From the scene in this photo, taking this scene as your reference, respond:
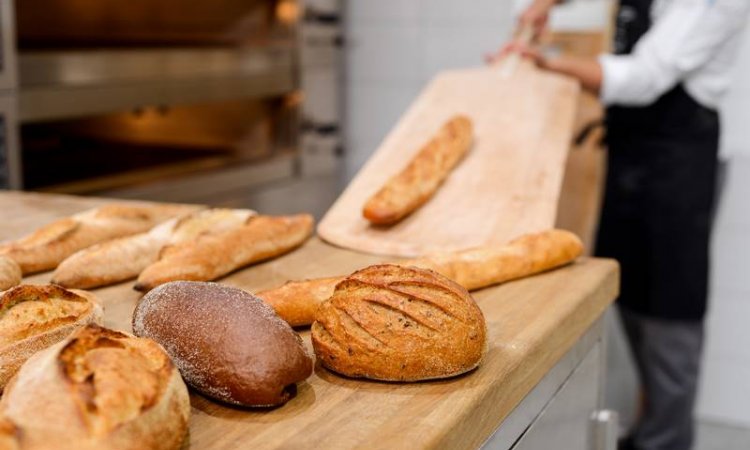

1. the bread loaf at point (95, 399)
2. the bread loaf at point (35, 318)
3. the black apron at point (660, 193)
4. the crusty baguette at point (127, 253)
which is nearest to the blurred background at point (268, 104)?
the black apron at point (660, 193)

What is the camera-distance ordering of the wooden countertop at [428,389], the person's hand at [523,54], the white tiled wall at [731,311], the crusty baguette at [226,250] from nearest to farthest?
the wooden countertop at [428,389]
the crusty baguette at [226,250]
the person's hand at [523,54]
the white tiled wall at [731,311]

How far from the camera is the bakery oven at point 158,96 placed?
2.33 metres

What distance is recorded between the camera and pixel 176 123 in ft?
9.55

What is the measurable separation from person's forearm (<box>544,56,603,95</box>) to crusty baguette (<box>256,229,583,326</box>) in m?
0.81

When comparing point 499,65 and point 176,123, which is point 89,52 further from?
point 499,65

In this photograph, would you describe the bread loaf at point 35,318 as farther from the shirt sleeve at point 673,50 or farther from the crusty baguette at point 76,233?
the shirt sleeve at point 673,50

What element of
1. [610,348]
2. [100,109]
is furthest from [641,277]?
[100,109]

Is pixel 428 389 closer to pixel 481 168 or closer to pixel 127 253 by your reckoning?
pixel 127 253

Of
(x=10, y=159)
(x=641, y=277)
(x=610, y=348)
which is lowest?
(x=610, y=348)

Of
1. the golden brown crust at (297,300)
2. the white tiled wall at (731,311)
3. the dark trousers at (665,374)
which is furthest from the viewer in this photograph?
the white tiled wall at (731,311)

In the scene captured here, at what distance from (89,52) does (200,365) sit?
1767 millimetres

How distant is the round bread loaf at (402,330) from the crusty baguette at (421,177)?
1.90ft

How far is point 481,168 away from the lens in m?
1.64

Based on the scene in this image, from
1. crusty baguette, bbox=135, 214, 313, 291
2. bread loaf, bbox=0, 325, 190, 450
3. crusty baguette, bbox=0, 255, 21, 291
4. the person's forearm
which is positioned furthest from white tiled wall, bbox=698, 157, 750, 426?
bread loaf, bbox=0, 325, 190, 450
